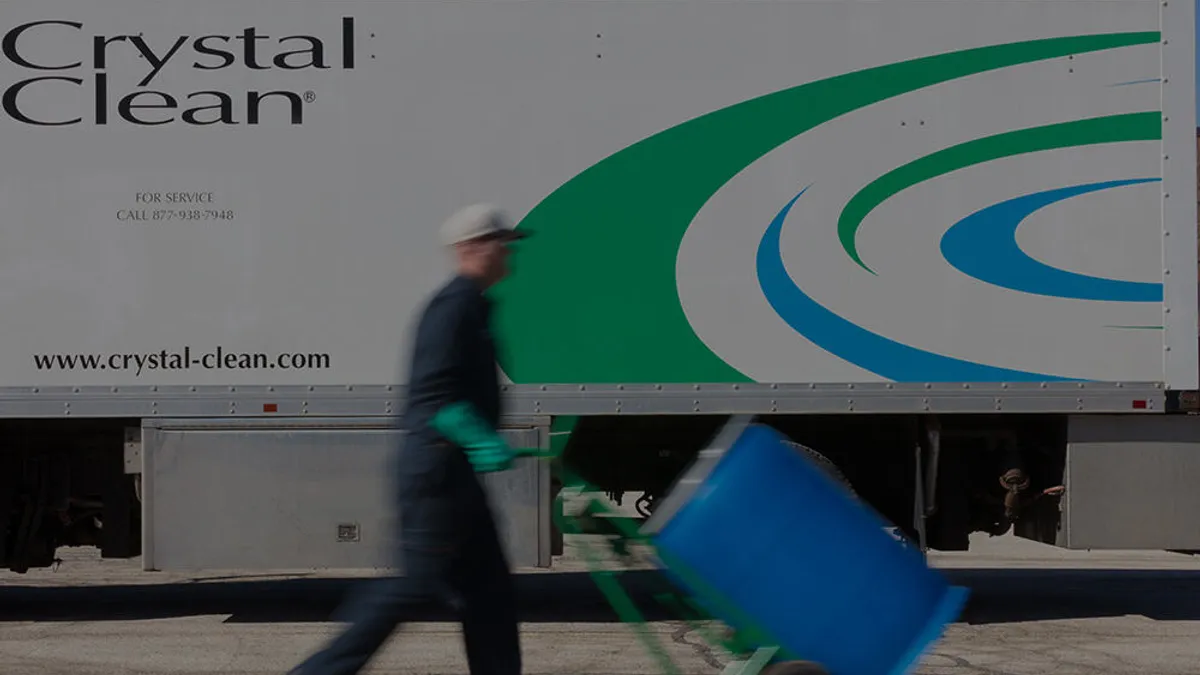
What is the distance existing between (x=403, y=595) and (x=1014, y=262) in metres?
4.99

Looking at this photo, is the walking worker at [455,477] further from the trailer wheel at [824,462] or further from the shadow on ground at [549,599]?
the trailer wheel at [824,462]

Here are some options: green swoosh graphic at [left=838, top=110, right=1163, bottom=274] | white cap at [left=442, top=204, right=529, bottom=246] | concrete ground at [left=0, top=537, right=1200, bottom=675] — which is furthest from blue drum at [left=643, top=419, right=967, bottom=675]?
green swoosh graphic at [left=838, top=110, right=1163, bottom=274]

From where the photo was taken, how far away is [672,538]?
4.69m

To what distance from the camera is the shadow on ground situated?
358 inches

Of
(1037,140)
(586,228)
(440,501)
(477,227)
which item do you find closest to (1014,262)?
(1037,140)

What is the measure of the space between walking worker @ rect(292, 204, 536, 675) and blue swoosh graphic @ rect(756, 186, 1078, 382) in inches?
151

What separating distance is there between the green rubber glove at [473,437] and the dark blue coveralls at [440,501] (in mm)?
51

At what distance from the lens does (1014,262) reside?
829 centimetres

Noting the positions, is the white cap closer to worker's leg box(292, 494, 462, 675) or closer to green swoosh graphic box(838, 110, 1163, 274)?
worker's leg box(292, 494, 462, 675)

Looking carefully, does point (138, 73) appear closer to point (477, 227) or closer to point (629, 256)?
point (629, 256)

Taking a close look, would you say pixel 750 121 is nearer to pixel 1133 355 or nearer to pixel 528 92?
pixel 528 92

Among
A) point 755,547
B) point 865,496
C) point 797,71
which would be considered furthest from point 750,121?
point 755,547

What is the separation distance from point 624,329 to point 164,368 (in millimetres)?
2574

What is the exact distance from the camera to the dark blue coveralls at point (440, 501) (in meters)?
4.41
